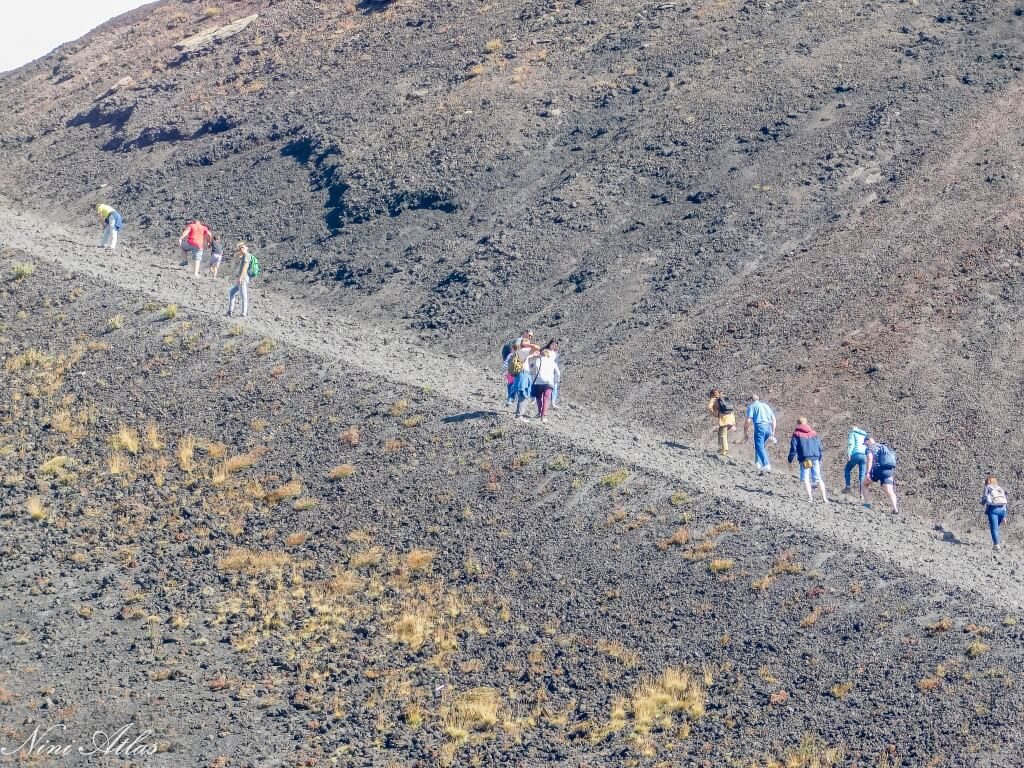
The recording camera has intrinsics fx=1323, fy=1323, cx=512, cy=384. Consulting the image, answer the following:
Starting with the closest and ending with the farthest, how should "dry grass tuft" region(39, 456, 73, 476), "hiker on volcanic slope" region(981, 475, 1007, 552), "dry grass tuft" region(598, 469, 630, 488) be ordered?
"hiker on volcanic slope" region(981, 475, 1007, 552) → "dry grass tuft" region(598, 469, 630, 488) → "dry grass tuft" region(39, 456, 73, 476)

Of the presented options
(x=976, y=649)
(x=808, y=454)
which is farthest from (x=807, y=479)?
(x=976, y=649)

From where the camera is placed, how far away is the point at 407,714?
16.8m

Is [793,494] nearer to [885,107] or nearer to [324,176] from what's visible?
[885,107]

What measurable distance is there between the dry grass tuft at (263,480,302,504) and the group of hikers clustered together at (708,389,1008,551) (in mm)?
7538

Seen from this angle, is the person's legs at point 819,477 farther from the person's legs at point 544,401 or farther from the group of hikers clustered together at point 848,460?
the person's legs at point 544,401

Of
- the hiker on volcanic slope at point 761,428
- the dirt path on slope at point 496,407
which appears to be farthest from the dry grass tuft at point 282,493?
the hiker on volcanic slope at point 761,428

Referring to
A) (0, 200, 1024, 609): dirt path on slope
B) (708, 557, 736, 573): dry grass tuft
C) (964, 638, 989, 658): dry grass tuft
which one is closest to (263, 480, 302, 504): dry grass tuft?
(0, 200, 1024, 609): dirt path on slope

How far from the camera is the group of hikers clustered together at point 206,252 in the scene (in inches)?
1125

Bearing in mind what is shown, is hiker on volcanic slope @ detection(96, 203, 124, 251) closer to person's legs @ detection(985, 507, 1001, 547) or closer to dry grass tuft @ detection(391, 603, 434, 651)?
dry grass tuft @ detection(391, 603, 434, 651)

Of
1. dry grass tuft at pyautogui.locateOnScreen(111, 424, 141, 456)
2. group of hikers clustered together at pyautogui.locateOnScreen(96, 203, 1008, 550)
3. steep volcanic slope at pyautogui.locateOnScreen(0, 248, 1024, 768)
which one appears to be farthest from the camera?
dry grass tuft at pyautogui.locateOnScreen(111, 424, 141, 456)

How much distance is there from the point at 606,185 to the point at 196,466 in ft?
55.3

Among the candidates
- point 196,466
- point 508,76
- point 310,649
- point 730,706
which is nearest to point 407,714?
point 310,649

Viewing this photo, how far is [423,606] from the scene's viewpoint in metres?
19.1

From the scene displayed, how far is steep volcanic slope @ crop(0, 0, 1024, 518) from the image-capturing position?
93.9 feet
